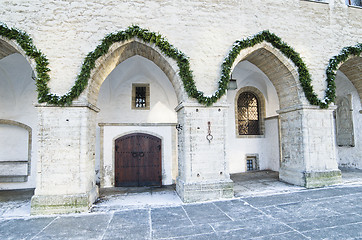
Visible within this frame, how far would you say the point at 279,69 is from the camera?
6.23 m

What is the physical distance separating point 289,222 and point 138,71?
247 inches

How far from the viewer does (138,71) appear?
7.53 metres

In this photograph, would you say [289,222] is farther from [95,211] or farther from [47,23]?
[47,23]

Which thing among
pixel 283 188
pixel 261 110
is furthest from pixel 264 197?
pixel 261 110

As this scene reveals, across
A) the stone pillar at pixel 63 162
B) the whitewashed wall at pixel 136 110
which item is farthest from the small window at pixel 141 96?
the stone pillar at pixel 63 162

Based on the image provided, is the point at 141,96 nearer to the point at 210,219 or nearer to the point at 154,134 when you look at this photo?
the point at 154,134

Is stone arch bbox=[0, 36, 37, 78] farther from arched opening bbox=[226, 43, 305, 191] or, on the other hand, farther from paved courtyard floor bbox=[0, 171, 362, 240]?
arched opening bbox=[226, 43, 305, 191]

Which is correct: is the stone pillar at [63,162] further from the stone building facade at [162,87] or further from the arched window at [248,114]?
the arched window at [248,114]

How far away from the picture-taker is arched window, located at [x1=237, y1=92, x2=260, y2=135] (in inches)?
349

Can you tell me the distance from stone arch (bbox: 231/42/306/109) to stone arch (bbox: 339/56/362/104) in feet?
7.04

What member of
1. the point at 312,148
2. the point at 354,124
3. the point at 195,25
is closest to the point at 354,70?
the point at 354,124

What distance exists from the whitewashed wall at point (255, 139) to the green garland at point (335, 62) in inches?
95.7

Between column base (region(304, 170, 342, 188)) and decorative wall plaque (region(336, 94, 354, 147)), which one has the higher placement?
decorative wall plaque (region(336, 94, 354, 147))

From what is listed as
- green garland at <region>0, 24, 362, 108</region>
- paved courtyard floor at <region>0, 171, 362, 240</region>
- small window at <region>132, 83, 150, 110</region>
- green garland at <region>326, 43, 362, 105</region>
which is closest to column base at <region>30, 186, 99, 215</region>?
paved courtyard floor at <region>0, 171, 362, 240</region>
